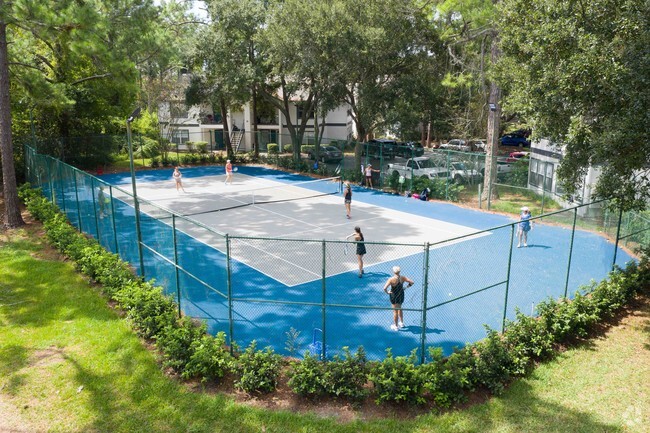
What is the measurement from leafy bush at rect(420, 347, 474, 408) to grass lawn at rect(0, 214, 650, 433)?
0.99ft

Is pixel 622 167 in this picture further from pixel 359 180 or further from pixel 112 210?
pixel 359 180

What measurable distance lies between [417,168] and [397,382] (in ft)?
71.1

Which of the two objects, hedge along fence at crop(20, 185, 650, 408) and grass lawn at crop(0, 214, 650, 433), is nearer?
grass lawn at crop(0, 214, 650, 433)

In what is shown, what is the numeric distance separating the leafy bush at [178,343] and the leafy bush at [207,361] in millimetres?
156

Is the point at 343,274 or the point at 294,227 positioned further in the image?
the point at 294,227

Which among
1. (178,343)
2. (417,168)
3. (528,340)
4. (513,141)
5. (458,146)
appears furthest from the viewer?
(513,141)

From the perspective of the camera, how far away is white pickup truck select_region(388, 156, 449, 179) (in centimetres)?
2833

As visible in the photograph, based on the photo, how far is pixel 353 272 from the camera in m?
15.2

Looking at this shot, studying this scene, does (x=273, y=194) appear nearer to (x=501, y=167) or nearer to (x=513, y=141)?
(x=501, y=167)

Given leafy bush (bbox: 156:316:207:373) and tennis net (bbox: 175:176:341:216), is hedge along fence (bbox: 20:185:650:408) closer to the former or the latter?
leafy bush (bbox: 156:316:207:373)

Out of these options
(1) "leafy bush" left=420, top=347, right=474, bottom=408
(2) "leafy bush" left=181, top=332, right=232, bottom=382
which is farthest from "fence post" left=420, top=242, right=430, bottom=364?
(2) "leafy bush" left=181, top=332, right=232, bottom=382

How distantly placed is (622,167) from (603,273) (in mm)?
5092

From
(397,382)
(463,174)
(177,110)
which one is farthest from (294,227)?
(177,110)

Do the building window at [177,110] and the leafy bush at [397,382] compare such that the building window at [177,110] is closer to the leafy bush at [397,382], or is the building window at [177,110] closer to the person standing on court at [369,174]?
the person standing on court at [369,174]
